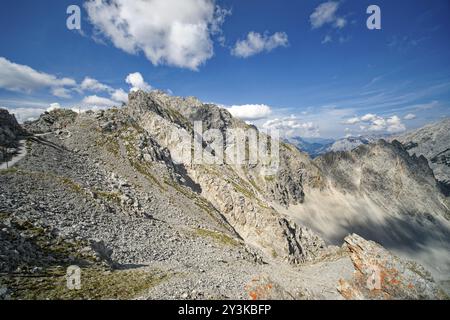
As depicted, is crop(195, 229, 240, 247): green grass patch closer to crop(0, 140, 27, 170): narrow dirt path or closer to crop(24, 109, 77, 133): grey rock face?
crop(0, 140, 27, 170): narrow dirt path

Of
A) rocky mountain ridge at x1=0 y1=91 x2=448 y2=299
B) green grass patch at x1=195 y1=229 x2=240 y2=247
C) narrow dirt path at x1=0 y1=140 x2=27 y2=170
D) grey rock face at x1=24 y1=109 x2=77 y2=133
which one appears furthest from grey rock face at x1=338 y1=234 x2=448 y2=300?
grey rock face at x1=24 y1=109 x2=77 y2=133

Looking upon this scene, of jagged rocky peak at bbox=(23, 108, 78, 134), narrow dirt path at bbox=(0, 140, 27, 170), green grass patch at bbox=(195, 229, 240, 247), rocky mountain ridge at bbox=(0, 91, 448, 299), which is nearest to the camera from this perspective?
rocky mountain ridge at bbox=(0, 91, 448, 299)

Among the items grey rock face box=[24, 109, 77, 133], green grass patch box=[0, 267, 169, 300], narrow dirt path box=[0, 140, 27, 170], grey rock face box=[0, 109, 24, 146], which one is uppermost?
grey rock face box=[24, 109, 77, 133]

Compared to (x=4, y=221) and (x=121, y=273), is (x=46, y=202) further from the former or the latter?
(x=121, y=273)

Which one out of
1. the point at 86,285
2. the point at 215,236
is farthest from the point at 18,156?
the point at 86,285

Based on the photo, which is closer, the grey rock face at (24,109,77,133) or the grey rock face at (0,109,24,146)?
the grey rock face at (0,109,24,146)

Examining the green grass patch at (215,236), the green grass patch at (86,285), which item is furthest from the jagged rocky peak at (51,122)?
the green grass patch at (86,285)

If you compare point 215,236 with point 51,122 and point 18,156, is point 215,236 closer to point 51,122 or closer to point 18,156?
point 18,156

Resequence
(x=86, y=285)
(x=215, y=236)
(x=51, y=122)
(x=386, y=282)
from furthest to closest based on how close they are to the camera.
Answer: (x=51, y=122) → (x=215, y=236) → (x=386, y=282) → (x=86, y=285)

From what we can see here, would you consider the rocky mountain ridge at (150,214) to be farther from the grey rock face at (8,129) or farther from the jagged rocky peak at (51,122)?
the grey rock face at (8,129)

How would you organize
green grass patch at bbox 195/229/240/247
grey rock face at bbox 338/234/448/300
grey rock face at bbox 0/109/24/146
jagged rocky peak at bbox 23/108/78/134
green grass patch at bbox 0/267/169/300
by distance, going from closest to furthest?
green grass patch at bbox 0/267/169/300 → grey rock face at bbox 338/234/448/300 → green grass patch at bbox 195/229/240/247 → grey rock face at bbox 0/109/24/146 → jagged rocky peak at bbox 23/108/78/134

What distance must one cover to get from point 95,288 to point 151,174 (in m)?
51.3
